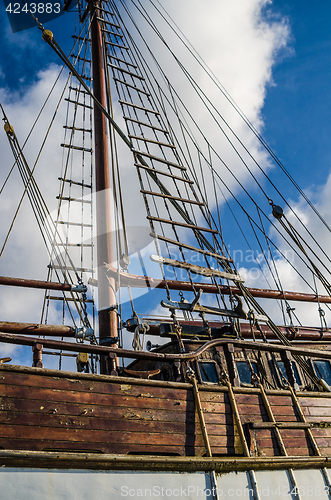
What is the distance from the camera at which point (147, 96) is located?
1338cm

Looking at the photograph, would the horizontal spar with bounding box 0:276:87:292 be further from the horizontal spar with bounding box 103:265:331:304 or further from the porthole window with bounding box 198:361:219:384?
the porthole window with bounding box 198:361:219:384

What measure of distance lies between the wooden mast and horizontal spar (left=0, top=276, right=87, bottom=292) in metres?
0.95

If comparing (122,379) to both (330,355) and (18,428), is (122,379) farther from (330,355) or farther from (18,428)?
(330,355)

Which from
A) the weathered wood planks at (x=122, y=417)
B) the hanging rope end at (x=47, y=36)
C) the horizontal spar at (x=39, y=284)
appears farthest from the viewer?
the horizontal spar at (x=39, y=284)

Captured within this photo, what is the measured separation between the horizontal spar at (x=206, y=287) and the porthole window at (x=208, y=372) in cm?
172

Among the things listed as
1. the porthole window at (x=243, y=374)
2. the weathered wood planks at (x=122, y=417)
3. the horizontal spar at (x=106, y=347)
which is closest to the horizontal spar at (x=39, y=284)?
the porthole window at (x=243, y=374)

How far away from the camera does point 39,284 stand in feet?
34.6

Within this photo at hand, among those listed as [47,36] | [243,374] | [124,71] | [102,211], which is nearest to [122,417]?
[243,374]

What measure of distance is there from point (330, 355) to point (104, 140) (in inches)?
351

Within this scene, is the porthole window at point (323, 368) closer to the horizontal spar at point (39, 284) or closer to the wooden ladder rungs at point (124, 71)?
the horizontal spar at point (39, 284)

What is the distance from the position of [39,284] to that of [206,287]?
213 inches

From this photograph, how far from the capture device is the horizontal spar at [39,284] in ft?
32.4

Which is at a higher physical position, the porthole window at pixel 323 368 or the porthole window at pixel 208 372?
the porthole window at pixel 323 368

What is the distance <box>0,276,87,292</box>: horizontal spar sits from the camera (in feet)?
32.4
